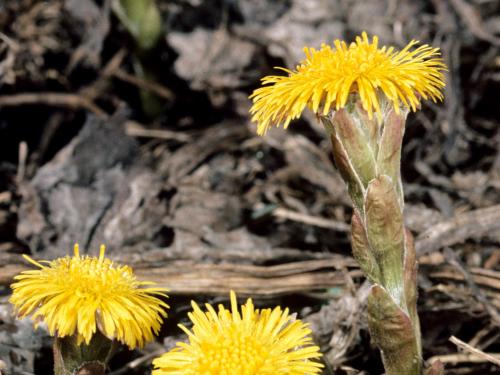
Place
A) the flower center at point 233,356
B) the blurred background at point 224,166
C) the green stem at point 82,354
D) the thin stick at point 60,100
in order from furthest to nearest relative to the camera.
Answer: the thin stick at point 60,100, the blurred background at point 224,166, the green stem at point 82,354, the flower center at point 233,356

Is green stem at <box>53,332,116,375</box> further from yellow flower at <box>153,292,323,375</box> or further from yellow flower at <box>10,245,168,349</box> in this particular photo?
yellow flower at <box>153,292,323,375</box>

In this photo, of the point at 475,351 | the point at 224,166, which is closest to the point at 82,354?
the point at 475,351

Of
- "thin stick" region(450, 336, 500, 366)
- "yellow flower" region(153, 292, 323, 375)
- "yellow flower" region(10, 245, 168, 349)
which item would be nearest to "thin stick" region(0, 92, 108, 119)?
"yellow flower" region(10, 245, 168, 349)

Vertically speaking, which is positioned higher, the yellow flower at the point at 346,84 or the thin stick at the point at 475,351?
the yellow flower at the point at 346,84

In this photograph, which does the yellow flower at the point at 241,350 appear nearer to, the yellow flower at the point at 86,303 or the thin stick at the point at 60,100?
the yellow flower at the point at 86,303

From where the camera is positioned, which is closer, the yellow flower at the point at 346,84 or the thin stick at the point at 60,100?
the yellow flower at the point at 346,84

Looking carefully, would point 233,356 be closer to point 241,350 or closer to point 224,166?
point 241,350

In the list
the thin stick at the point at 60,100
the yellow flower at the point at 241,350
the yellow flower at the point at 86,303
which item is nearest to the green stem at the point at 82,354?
the yellow flower at the point at 86,303

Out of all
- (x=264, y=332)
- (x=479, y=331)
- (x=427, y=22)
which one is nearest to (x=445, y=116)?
(x=427, y=22)
